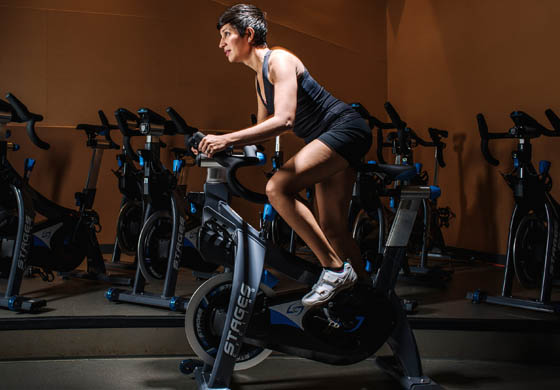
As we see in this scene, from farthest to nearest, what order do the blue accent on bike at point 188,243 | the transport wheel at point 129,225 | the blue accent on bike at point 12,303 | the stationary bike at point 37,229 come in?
the transport wheel at point 129,225 < the blue accent on bike at point 188,243 < the stationary bike at point 37,229 < the blue accent on bike at point 12,303

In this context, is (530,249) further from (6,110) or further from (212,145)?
(6,110)

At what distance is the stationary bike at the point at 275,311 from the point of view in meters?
2.16

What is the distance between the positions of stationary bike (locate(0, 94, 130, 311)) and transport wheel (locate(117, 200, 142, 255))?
0.42 metres

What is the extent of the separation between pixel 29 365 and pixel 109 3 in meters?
4.02

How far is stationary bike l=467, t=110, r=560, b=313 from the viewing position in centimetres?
328

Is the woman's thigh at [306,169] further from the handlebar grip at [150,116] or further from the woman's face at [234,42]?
the handlebar grip at [150,116]

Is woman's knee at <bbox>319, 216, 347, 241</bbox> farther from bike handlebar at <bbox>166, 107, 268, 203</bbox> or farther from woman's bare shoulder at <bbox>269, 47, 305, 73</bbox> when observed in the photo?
woman's bare shoulder at <bbox>269, 47, 305, 73</bbox>

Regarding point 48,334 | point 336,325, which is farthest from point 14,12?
point 336,325

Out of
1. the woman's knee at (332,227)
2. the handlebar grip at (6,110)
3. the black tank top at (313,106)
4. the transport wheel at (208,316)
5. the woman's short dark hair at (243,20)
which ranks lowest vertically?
the transport wheel at (208,316)

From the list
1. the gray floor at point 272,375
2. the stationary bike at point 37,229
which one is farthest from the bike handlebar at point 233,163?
the stationary bike at point 37,229

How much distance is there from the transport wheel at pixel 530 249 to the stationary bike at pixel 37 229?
8.76 feet

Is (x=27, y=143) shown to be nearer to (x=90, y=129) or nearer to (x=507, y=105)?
(x=90, y=129)

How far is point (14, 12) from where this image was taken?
5.30 meters

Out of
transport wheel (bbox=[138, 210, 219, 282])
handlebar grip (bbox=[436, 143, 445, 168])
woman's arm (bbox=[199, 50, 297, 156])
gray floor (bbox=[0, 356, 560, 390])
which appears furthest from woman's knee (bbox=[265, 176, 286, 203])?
handlebar grip (bbox=[436, 143, 445, 168])
